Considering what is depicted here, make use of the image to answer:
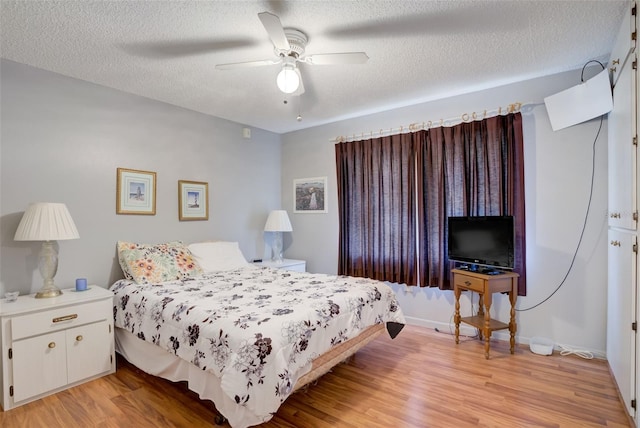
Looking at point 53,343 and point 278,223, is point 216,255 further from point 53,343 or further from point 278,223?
point 53,343

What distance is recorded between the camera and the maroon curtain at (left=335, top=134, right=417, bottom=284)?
12.2 ft

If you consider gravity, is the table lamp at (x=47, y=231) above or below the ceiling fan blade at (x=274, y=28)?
below

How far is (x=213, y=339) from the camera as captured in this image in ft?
6.11

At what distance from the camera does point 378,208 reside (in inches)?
155

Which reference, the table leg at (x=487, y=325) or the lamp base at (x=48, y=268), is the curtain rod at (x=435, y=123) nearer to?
the table leg at (x=487, y=325)

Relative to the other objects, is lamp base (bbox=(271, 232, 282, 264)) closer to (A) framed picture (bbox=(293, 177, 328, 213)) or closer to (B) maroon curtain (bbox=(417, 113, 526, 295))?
(A) framed picture (bbox=(293, 177, 328, 213))

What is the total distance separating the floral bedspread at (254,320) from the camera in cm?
168

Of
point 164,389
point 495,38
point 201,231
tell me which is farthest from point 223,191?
point 495,38

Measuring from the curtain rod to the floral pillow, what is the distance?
2.45 meters

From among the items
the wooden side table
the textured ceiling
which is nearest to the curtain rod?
the textured ceiling

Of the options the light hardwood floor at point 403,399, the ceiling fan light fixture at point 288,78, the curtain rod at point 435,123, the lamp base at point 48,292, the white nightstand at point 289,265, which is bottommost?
the light hardwood floor at point 403,399

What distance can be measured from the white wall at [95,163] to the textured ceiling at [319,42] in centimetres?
22

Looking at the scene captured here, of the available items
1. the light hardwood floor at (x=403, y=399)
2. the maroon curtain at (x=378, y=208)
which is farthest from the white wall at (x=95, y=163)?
the maroon curtain at (x=378, y=208)

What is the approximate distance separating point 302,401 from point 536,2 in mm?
2988
